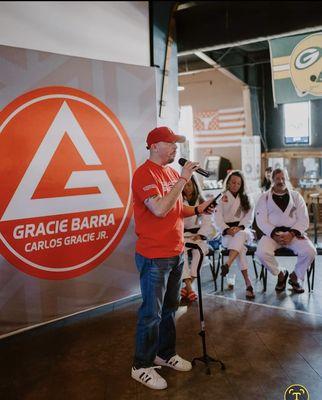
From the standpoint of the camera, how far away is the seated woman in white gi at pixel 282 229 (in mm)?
4379

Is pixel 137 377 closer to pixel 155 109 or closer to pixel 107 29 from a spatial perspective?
pixel 155 109

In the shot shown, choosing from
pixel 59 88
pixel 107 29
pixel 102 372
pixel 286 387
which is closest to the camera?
pixel 286 387

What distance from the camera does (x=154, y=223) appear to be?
2543 mm

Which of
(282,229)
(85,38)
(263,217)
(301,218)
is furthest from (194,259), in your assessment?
(85,38)

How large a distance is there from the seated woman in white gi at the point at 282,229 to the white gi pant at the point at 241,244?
171 mm

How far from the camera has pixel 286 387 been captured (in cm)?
255

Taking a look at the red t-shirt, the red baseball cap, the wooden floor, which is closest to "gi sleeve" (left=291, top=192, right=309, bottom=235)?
the wooden floor

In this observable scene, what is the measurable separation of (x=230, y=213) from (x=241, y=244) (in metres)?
0.42

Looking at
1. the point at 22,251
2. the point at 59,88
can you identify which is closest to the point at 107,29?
the point at 59,88

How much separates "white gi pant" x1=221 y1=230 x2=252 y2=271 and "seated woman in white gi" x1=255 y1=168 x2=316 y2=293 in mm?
171

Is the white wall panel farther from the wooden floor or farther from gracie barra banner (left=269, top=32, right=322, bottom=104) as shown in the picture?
gracie barra banner (left=269, top=32, right=322, bottom=104)

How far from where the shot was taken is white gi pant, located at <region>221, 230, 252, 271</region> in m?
4.54

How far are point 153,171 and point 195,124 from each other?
10353 mm

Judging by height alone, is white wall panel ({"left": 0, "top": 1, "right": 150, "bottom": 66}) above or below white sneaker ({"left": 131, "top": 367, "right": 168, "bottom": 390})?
above
